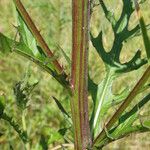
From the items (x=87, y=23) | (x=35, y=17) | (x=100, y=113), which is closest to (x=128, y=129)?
(x=100, y=113)

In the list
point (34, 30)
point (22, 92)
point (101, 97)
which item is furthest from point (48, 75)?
point (34, 30)

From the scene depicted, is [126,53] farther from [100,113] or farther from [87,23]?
[87,23]

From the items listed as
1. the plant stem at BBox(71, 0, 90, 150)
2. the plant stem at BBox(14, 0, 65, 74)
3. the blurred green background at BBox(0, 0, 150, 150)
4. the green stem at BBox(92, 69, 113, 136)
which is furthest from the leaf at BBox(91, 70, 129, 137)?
the blurred green background at BBox(0, 0, 150, 150)

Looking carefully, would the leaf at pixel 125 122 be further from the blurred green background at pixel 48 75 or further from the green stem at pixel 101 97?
the blurred green background at pixel 48 75

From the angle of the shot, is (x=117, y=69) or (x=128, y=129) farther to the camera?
(x=117, y=69)

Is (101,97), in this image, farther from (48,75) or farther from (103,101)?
(48,75)

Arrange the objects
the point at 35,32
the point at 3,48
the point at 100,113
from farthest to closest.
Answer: the point at 100,113
the point at 35,32
the point at 3,48

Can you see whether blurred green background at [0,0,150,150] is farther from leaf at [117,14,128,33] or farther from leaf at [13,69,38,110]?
leaf at [13,69,38,110]
